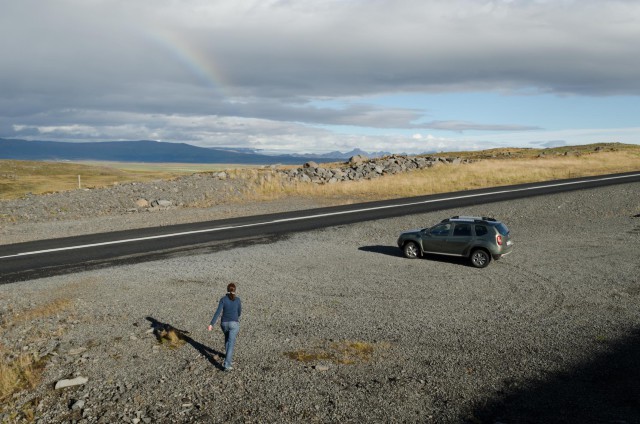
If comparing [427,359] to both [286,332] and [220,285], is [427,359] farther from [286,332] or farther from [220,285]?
[220,285]

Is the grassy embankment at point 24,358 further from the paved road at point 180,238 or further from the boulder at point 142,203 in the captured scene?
the boulder at point 142,203

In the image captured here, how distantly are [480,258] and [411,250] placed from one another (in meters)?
2.47

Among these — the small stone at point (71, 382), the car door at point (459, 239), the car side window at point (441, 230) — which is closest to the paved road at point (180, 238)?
the car side window at point (441, 230)

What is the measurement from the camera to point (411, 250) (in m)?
18.3

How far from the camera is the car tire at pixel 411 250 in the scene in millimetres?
18188

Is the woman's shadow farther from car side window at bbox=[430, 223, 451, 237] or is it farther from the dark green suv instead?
car side window at bbox=[430, 223, 451, 237]

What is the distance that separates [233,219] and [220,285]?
13362 mm

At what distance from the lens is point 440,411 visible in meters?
7.78

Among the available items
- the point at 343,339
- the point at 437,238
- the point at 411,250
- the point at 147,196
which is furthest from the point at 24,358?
the point at 147,196

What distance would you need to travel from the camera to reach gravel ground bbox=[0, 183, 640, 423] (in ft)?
26.2

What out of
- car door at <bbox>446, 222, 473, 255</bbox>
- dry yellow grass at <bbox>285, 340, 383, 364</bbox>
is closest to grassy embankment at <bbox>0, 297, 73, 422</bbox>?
dry yellow grass at <bbox>285, 340, 383, 364</bbox>

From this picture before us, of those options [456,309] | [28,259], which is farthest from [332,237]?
[28,259]

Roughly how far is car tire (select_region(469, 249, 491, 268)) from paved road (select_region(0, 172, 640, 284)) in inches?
340

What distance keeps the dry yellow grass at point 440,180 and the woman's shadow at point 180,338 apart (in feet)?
76.3
